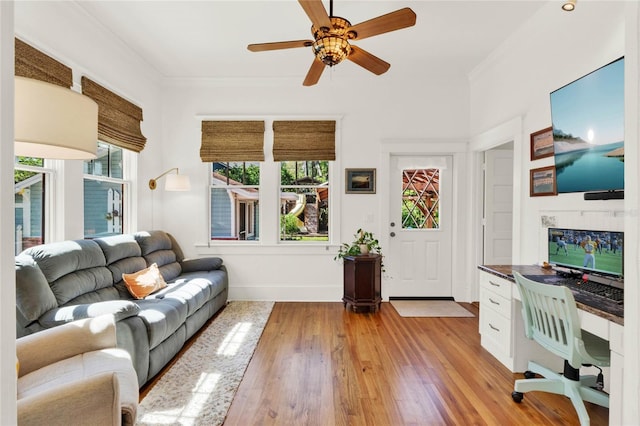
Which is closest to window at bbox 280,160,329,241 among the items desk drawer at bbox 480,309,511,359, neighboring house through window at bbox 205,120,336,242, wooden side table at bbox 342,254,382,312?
neighboring house through window at bbox 205,120,336,242

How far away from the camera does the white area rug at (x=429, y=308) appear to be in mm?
3799

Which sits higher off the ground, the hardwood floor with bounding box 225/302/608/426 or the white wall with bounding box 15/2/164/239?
the white wall with bounding box 15/2/164/239

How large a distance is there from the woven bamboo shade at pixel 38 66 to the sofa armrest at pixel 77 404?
7.32 ft

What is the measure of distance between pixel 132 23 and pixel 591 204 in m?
4.26

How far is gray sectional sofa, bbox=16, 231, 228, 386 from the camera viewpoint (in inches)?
79.1

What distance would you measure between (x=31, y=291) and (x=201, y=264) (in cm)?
201

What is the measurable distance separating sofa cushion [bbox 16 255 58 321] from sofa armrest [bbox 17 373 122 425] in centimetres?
110

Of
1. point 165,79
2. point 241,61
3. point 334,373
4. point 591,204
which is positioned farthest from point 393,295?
point 165,79

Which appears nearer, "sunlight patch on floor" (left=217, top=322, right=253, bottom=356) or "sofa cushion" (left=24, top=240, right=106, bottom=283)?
"sofa cushion" (left=24, top=240, right=106, bottom=283)

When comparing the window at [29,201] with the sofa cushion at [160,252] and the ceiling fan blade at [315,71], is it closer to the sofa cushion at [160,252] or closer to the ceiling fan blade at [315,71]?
the sofa cushion at [160,252]

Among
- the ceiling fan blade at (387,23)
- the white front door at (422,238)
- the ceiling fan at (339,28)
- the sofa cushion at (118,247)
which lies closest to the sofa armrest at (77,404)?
the sofa cushion at (118,247)

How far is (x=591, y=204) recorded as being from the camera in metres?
2.33

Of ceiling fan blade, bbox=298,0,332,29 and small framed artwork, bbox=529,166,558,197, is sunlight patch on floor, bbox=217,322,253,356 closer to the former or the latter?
ceiling fan blade, bbox=298,0,332,29

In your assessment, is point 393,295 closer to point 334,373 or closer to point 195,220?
point 334,373
